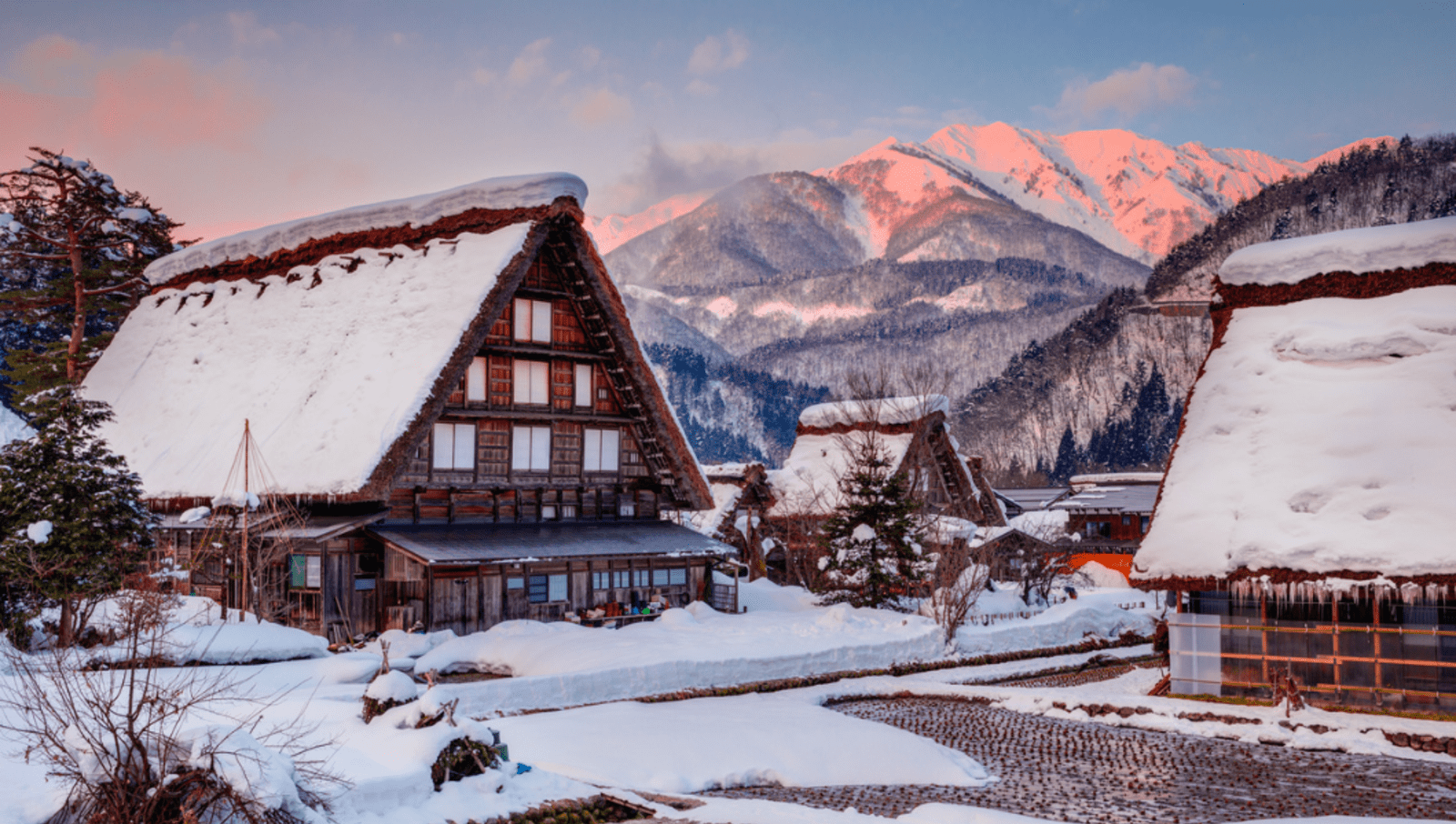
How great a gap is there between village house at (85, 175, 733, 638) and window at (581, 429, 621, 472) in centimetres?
5

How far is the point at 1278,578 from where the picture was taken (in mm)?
17266

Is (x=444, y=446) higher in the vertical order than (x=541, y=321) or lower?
lower

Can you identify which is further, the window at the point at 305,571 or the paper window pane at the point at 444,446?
the paper window pane at the point at 444,446

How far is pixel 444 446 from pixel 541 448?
2.68m

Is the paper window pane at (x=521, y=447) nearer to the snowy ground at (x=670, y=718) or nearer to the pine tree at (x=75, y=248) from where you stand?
the snowy ground at (x=670, y=718)

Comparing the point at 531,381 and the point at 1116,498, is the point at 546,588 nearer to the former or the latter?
the point at 531,381

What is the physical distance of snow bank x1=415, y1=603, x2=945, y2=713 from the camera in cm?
1853

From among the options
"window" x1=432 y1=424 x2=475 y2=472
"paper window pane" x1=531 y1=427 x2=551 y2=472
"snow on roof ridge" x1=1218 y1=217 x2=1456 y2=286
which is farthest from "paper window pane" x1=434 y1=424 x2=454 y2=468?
"snow on roof ridge" x1=1218 y1=217 x2=1456 y2=286

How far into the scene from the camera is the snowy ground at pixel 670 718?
10797 millimetres

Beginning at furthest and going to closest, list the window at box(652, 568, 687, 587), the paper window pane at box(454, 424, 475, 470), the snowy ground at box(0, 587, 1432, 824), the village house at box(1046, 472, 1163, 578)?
the village house at box(1046, 472, 1163, 578), the window at box(652, 568, 687, 587), the paper window pane at box(454, 424, 475, 470), the snowy ground at box(0, 587, 1432, 824)

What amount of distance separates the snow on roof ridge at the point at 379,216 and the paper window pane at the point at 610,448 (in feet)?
20.1

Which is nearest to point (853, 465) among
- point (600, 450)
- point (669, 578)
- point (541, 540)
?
point (669, 578)

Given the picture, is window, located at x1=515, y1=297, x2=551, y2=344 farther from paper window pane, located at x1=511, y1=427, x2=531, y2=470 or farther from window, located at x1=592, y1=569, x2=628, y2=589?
window, located at x1=592, y1=569, x2=628, y2=589

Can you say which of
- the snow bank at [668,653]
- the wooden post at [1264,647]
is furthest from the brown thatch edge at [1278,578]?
the snow bank at [668,653]
